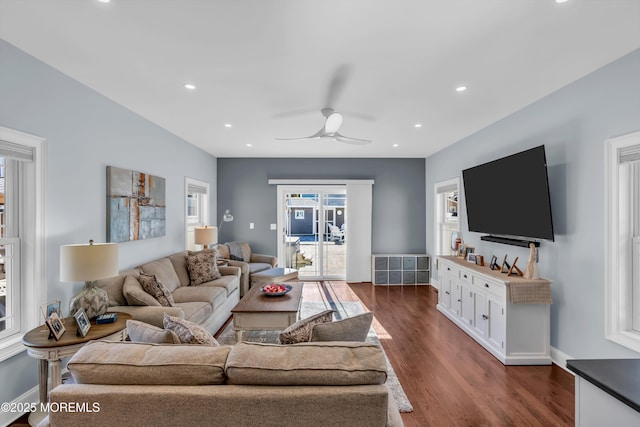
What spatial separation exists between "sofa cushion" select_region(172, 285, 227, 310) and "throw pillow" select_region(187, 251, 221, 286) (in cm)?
39

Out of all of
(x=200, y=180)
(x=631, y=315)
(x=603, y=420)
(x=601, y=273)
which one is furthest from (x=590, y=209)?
(x=200, y=180)

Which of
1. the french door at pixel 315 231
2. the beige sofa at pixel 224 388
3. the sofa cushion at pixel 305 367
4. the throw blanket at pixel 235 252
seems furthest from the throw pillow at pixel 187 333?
the french door at pixel 315 231

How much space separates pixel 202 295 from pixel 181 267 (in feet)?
2.88

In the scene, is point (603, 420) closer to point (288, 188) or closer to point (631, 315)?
point (631, 315)

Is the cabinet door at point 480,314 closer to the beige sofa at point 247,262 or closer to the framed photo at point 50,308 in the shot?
the beige sofa at point 247,262

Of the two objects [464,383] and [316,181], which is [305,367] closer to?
[464,383]

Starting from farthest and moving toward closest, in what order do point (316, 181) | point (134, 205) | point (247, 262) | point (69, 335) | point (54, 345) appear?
point (316, 181) < point (247, 262) < point (134, 205) < point (69, 335) < point (54, 345)

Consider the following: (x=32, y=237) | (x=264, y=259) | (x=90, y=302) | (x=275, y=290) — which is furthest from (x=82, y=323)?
(x=264, y=259)

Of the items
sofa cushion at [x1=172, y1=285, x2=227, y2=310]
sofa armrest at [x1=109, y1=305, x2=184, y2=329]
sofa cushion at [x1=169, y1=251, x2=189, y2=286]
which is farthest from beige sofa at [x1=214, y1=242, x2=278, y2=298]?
sofa armrest at [x1=109, y1=305, x2=184, y2=329]

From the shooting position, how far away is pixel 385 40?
2.01m

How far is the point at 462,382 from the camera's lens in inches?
102

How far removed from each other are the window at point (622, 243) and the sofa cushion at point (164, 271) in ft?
14.1

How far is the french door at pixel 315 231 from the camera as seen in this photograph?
20.9 ft

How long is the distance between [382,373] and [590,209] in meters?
2.56
